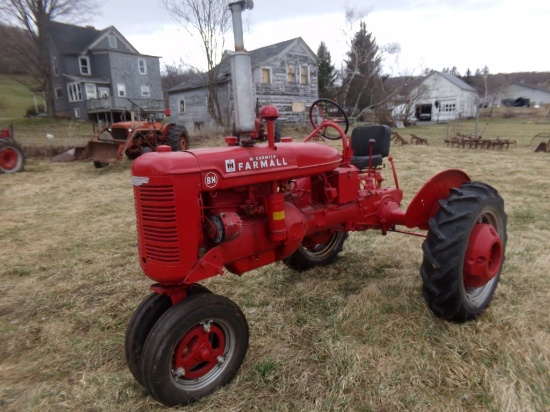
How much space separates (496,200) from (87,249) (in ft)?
14.3

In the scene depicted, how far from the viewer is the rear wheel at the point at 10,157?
10250mm

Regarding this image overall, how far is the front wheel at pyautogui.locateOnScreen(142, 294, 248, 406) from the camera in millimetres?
2051

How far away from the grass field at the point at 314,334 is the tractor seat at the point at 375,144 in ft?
3.35

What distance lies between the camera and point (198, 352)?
7.27ft

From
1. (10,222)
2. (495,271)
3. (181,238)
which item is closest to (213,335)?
(181,238)

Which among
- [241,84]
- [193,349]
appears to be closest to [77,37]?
[241,84]

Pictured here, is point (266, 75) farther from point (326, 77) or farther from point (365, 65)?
point (326, 77)

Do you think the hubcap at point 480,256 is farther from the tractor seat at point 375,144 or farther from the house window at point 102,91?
the house window at point 102,91

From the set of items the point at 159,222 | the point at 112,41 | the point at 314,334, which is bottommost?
the point at 314,334

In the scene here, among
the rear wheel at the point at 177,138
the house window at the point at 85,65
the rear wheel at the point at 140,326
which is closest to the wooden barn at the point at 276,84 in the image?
the rear wheel at the point at 177,138

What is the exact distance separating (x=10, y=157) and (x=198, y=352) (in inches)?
424

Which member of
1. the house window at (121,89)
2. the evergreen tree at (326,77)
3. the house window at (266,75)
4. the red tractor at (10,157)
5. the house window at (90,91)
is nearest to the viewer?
the red tractor at (10,157)

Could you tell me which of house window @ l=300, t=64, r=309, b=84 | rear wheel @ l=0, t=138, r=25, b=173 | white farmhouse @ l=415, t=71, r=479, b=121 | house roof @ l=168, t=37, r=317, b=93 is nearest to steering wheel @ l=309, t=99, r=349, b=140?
rear wheel @ l=0, t=138, r=25, b=173

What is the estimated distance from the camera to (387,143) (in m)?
3.88
